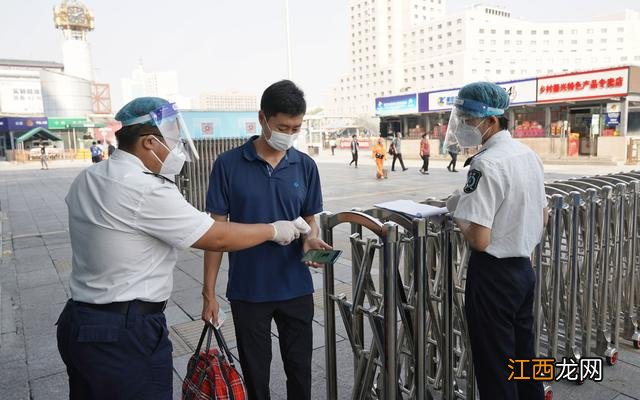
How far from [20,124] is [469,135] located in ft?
156

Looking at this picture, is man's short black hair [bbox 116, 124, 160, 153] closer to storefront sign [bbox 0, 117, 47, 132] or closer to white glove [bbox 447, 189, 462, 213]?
white glove [bbox 447, 189, 462, 213]

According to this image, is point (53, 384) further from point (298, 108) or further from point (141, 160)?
point (298, 108)

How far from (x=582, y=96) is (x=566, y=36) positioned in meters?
111

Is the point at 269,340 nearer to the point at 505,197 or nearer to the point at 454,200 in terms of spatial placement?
the point at 454,200

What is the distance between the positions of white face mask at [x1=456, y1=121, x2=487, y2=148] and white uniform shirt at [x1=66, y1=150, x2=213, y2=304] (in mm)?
1325

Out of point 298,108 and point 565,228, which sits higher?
point 298,108

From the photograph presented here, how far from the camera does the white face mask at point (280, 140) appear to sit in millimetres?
2223

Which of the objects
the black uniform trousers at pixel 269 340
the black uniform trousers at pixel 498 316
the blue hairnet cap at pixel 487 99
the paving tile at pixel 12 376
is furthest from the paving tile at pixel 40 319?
the blue hairnet cap at pixel 487 99

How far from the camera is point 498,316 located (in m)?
2.17

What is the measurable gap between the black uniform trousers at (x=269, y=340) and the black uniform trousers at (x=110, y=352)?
0.48 m

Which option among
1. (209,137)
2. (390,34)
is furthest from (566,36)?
(209,137)

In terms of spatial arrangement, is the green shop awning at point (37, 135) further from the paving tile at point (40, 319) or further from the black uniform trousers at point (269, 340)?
the black uniform trousers at point (269, 340)

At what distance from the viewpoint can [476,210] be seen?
79.8 inches

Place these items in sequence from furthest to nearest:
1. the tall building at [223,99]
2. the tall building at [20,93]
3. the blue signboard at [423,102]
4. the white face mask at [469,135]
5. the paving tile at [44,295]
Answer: the tall building at [223,99] < the tall building at [20,93] < the blue signboard at [423,102] < the paving tile at [44,295] < the white face mask at [469,135]
